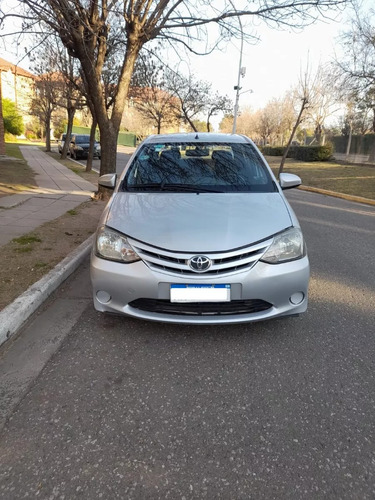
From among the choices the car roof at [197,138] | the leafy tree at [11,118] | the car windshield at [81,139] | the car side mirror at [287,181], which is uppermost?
the leafy tree at [11,118]

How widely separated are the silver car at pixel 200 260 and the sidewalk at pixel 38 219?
2.46ft

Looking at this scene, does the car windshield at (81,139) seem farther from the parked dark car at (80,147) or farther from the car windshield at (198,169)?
the car windshield at (198,169)

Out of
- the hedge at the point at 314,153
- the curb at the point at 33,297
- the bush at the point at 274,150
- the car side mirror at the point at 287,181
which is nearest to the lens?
the curb at the point at 33,297

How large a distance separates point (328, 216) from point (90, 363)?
7.38 meters

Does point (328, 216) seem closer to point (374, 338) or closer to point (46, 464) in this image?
point (374, 338)

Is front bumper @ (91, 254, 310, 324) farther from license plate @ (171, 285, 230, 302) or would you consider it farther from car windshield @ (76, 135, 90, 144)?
car windshield @ (76, 135, 90, 144)

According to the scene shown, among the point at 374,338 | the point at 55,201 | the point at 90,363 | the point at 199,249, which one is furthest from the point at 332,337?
the point at 55,201

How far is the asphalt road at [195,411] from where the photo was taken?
66.1 inches

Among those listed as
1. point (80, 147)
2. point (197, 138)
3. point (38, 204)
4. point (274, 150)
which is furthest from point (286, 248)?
point (274, 150)

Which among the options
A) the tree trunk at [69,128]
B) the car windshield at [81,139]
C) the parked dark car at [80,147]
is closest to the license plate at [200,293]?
the tree trunk at [69,128]

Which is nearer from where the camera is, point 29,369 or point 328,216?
point 29,369

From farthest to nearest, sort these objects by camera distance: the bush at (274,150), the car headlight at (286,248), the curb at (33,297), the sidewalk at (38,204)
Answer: the bush at (274,150) → the sidewalk at (38,204) → the curb at (33,297) → the car headlight at (286,248)

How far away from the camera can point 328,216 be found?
333 inches

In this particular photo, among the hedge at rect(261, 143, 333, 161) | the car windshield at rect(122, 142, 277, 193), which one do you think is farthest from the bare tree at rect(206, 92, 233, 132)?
the car windshield at rect(122, 142, 277, 193)
